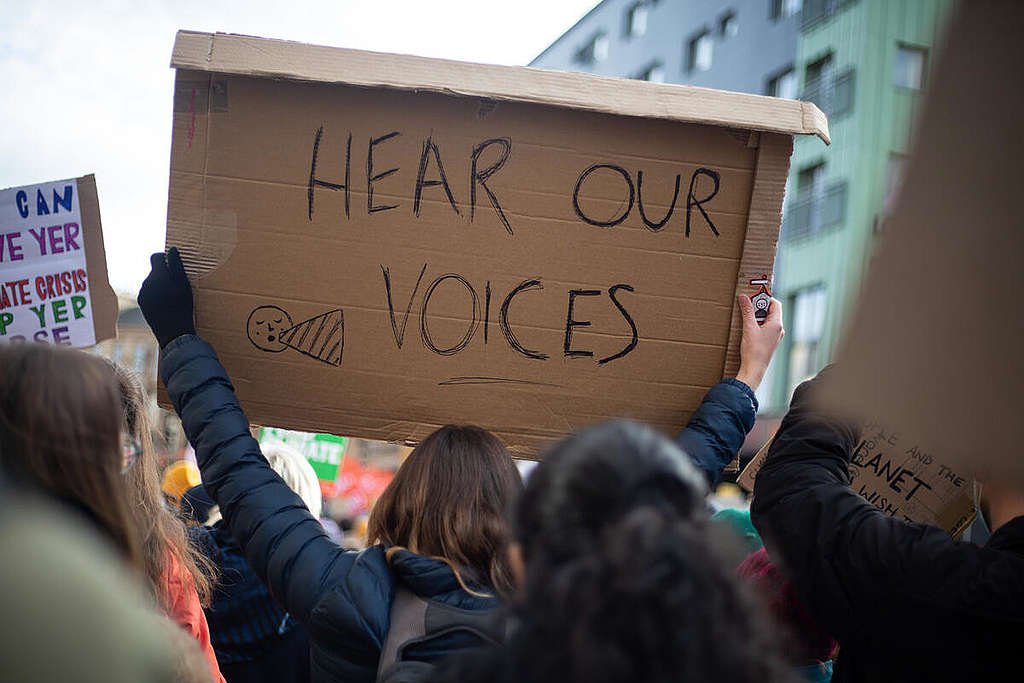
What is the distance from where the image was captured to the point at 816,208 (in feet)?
62.7

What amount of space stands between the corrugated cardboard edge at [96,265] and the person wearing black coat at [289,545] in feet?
1.55

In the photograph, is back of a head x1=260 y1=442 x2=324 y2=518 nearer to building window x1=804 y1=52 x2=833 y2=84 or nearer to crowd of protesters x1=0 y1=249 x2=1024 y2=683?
crowd of protesters x1=0 y1=249 x2=1024 y2=683

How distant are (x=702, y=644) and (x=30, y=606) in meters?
0.83

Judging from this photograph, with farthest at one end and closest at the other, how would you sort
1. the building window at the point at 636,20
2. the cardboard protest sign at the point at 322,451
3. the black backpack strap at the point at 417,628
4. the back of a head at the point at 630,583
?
1. the building window at the point at 636,20
2. the cardboard protest sign at the point at 322,451
3. the black backpack strap at the point at 417,628
4. the back of a head at the point at 630,583

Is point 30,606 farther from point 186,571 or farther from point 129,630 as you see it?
point 186,571

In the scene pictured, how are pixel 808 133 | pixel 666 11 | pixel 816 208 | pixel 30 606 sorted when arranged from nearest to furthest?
pixel 30 606
pixel 808 133
pixel 816 208
pixel 666 11

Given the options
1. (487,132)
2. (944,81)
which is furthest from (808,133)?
(944,81)

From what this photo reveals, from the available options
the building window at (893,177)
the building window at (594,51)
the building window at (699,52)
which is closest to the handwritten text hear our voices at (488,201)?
the building window at (893,177)

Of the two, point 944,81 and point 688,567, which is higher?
point 944,81

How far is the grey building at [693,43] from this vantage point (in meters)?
21.3

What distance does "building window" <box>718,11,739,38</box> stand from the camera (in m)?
23.1

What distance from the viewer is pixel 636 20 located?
2802 cm

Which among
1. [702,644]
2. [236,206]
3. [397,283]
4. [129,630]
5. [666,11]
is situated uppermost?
[666,11]

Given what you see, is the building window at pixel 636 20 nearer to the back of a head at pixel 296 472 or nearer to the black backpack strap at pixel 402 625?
the back of a head at pixel 296 472
